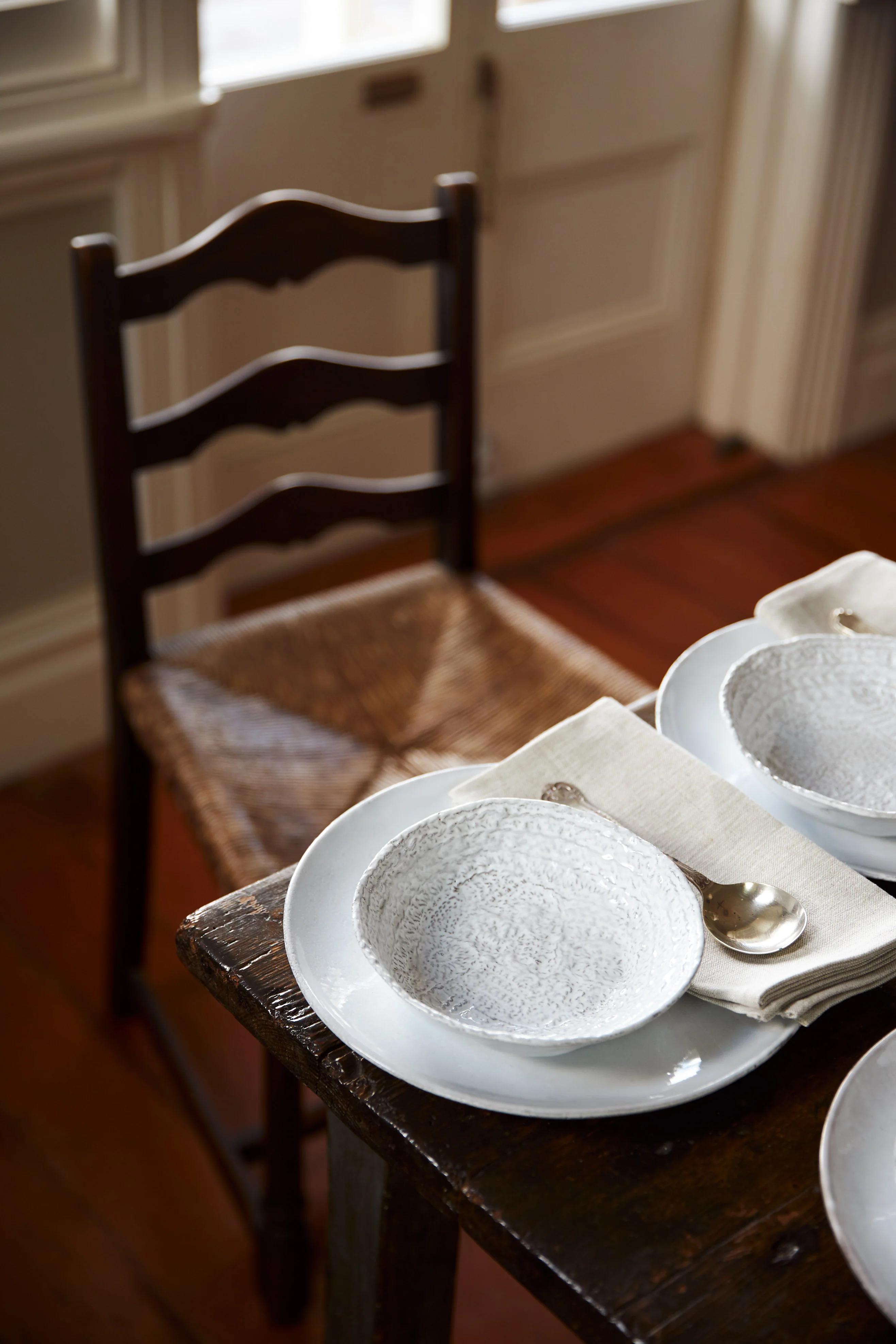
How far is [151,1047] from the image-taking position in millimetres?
1423

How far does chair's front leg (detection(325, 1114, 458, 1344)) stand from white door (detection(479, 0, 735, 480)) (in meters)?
1.71

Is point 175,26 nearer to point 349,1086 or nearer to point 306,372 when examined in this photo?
point 306,372

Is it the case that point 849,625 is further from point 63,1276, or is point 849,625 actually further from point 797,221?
point 797,221

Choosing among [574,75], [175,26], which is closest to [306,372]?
[175,26]

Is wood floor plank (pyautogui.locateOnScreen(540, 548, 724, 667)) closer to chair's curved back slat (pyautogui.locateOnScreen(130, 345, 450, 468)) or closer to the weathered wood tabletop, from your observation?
chair's curved back slat (pyautogui.locateOnScreen(130, 345, 450, 468))

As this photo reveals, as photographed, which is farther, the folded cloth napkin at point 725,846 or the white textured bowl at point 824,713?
the white textured bowl at point 824,713

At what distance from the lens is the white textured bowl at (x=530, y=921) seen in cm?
53

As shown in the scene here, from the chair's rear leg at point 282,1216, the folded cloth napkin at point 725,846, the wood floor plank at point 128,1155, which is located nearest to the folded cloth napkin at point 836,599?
the folded cloth napkin at point 725,846

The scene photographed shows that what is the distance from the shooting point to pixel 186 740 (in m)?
1.14

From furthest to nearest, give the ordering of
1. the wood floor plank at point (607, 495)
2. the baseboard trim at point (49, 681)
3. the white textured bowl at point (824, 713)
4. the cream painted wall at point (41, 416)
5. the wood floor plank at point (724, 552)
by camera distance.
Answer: the wood floor plank at point (607, 495) < the wood floor plank at point (724, 552) < the baseboard trim at point (49, 681) < the cream painted wall at point (41, 416) < the white textured bowl at point (824, 713)

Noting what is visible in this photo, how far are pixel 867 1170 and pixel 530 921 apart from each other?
17 centimetres

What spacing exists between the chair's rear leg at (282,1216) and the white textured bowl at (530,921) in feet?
1.73

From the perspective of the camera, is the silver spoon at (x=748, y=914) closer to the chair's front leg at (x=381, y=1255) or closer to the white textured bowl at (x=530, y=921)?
the white textured bowl at (x=530, y=921)

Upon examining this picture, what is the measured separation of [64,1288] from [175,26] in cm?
129
